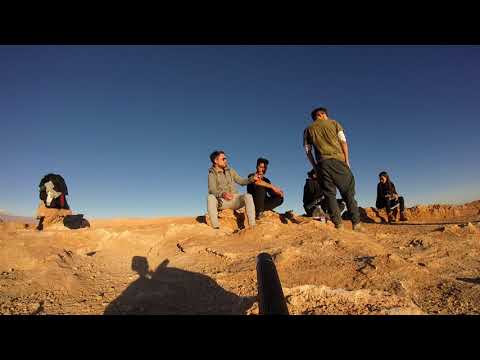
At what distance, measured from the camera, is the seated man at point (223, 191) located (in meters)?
5.86

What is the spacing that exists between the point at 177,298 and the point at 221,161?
404 centimetres

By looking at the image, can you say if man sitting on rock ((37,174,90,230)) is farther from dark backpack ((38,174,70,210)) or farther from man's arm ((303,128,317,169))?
man's arm ((303,128,317,169))

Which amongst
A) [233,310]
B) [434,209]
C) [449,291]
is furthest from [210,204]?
[434,209]

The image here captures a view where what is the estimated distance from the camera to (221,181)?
243 inches

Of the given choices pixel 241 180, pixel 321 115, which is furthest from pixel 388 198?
pixel 321 115

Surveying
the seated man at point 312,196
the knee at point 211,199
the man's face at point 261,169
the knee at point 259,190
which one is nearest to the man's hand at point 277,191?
the knee at point 259,190

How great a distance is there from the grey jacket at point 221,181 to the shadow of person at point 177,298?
115 inches

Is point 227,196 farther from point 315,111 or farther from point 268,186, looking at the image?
point 315,111

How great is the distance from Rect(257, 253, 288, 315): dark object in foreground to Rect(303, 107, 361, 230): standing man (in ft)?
12.6

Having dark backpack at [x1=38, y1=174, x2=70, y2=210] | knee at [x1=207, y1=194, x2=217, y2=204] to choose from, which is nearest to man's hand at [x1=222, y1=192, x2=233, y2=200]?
knee at [x1=207, y1=194, x2=217, y2=204]

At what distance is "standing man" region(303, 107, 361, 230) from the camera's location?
4.72 metres

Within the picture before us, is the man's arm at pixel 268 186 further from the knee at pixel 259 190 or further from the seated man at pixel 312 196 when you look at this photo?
the seated man at pixel 312 196

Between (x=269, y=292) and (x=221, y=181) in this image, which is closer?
(x=269, y=292)
